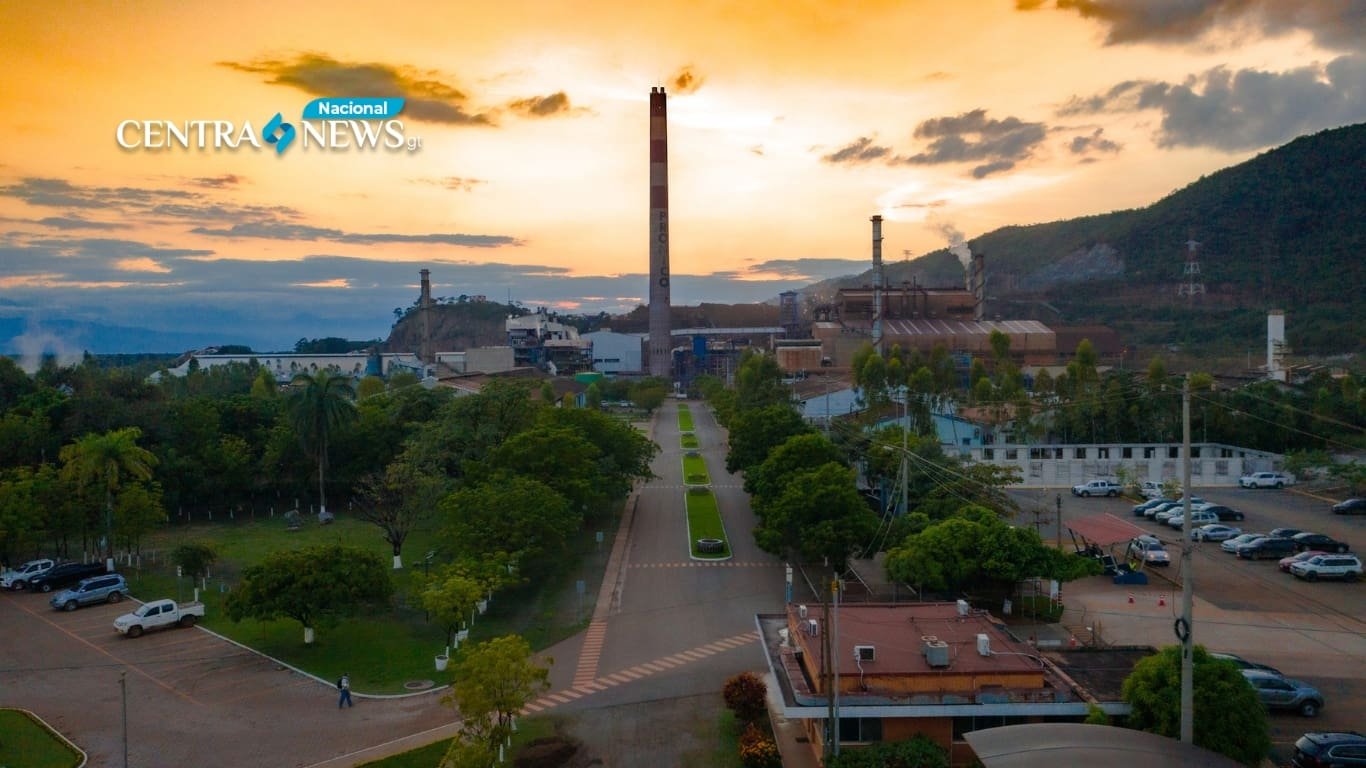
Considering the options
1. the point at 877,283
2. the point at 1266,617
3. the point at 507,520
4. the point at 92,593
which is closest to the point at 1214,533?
the point at 1266,617

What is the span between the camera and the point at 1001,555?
2856 cm

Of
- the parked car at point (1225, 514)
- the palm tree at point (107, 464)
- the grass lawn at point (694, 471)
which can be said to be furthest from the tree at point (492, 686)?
the grass lawn at point (694, 471)

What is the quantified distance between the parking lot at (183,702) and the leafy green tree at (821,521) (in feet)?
46.9

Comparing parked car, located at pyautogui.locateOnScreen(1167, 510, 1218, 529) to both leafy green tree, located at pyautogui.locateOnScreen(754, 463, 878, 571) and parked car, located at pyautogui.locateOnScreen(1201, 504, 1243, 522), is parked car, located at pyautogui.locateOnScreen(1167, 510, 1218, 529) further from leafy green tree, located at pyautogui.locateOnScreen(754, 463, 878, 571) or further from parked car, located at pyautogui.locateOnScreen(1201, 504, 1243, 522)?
leafy green tree, located at pyautogui.locateOnScreen(754, 463, 878, 571)

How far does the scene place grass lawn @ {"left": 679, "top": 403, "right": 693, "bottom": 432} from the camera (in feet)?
288

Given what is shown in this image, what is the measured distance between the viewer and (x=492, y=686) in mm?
18703

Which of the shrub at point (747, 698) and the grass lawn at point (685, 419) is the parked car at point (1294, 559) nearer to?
the shrub at point (747, 698)

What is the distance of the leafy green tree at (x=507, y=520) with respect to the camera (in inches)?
1246

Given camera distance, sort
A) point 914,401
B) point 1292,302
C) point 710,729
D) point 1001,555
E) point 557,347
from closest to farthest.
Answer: point 710,729, point 1001,555, point 914,401, point 1292,302, point 557,347

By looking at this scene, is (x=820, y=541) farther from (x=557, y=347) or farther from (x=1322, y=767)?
(x=557, y=347)

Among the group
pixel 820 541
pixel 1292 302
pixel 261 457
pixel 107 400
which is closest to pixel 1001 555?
pixel 820 541

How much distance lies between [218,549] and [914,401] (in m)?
44.7

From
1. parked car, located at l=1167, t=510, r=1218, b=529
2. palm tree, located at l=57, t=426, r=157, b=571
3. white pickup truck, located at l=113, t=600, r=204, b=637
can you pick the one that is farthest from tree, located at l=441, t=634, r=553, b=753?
parked car, located at l=1167, t=510, r=1218, b=529

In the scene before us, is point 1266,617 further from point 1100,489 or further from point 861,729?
point 1100,489
